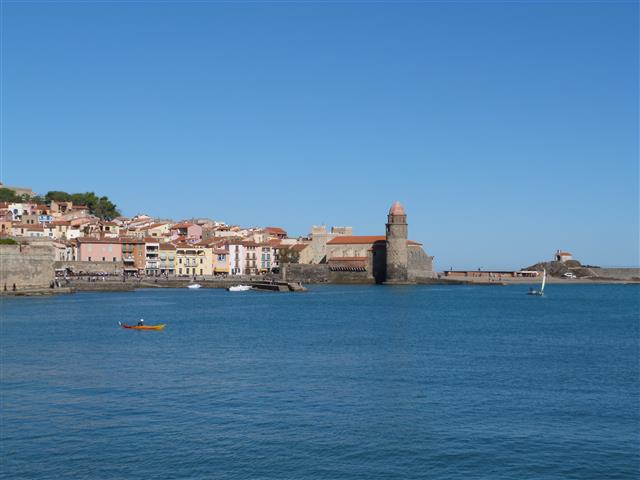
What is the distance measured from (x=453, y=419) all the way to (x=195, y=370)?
9.09 m

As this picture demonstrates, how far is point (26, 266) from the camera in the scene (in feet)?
189

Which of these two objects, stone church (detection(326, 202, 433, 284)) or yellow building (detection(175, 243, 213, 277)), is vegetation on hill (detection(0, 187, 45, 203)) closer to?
yellow building (detection(175, 243, 213, 277))

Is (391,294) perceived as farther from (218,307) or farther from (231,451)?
(231,451)

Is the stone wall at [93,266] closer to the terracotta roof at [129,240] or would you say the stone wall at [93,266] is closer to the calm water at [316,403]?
the terracotta roof at [129,240]

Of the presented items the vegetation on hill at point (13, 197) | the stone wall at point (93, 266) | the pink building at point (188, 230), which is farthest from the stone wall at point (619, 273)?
the vegetation on hill at point (13, 197)

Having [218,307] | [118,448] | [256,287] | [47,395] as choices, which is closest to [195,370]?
[47,395]

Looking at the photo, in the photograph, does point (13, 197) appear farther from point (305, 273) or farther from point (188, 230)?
point (305, 273)

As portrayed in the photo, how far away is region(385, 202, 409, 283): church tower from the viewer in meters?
85.2

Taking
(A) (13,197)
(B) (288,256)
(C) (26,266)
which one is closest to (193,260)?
(B) (288,256)

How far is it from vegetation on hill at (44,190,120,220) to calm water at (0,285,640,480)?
74.8 meters

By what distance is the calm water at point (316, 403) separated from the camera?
14617mm

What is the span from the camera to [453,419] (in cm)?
1766

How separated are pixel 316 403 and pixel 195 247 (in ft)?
234

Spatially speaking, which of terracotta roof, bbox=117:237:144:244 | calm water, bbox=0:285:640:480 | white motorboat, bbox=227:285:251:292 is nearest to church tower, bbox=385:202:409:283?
Result: white motorboat, bbox=227:285:251:292
